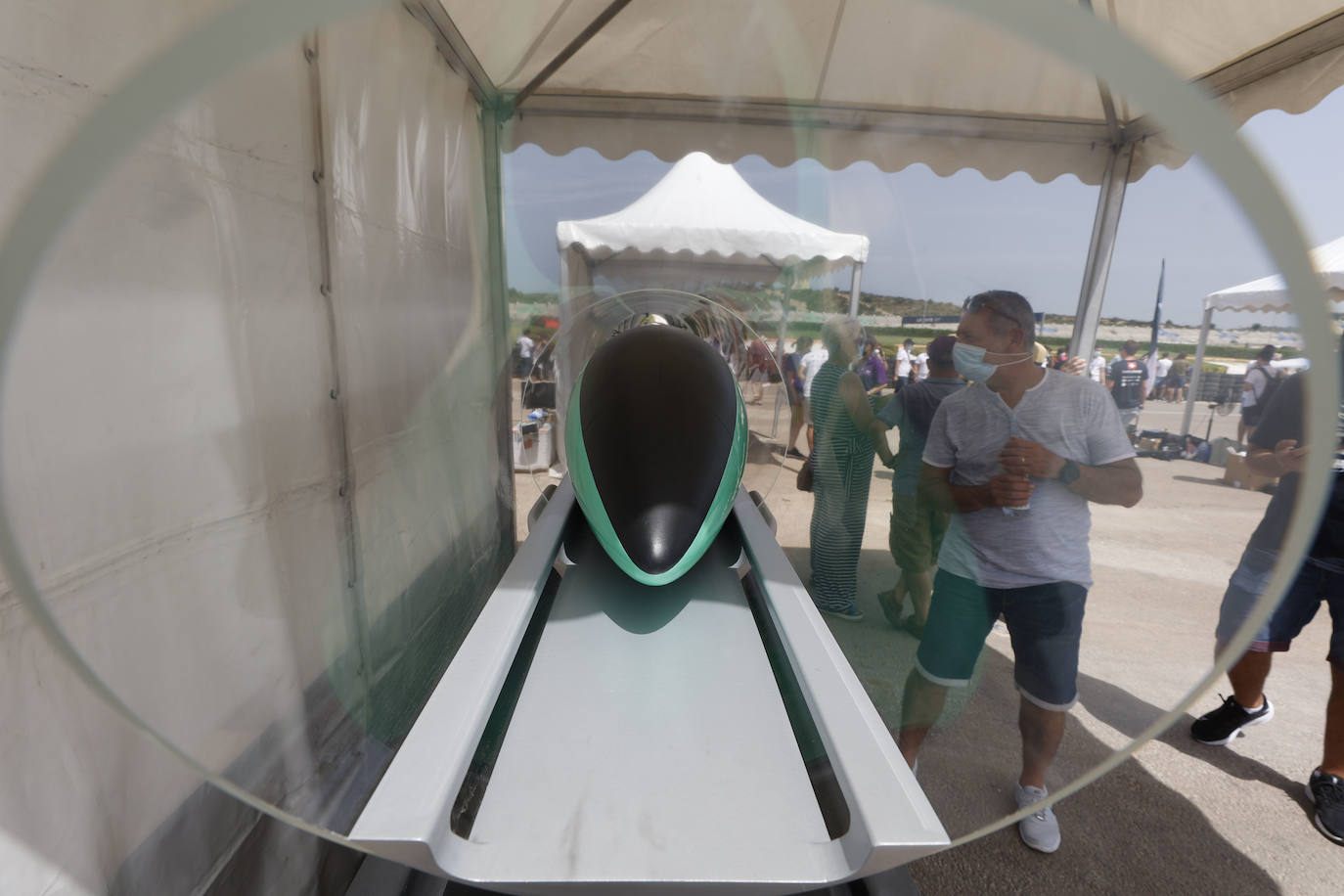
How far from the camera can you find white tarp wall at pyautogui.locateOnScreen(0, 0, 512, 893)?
2.81 ft

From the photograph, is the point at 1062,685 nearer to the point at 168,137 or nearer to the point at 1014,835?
the point at 1014,835

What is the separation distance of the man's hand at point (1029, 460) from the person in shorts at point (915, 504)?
0.23 m

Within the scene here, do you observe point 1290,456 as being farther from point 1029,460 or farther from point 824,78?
point 824,78

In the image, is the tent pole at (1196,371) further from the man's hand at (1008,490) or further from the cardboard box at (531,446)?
the cardboard box at (531,446)

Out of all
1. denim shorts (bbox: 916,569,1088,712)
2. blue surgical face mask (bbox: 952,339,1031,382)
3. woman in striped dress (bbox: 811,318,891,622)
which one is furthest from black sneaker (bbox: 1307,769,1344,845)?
blue surgical face mask (bbox: 952,339,1031,382)

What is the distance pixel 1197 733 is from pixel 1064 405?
184 cm

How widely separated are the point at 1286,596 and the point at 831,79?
2.41 meters

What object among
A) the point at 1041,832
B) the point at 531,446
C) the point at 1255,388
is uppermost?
the point at 1255,388

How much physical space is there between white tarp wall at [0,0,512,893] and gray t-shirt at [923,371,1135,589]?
1674 millimetres

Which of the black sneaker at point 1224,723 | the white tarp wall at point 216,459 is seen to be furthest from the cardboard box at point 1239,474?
the black sneaker at point 1224,723

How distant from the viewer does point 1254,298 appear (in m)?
Result: 0.72

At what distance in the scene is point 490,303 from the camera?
112 inches

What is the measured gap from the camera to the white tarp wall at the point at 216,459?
858 millimetres

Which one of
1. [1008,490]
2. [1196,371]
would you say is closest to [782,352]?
[1008,490]
